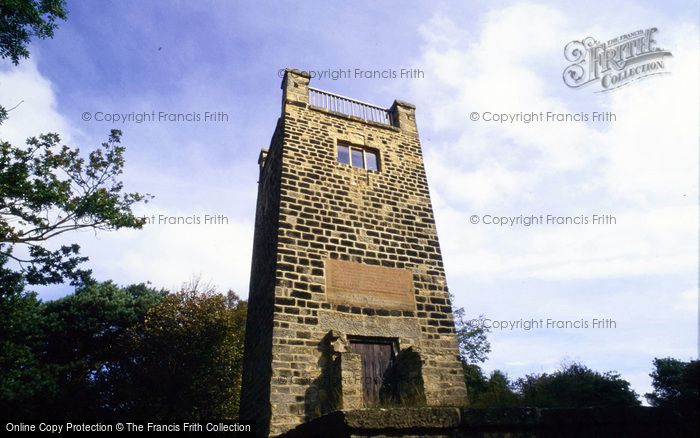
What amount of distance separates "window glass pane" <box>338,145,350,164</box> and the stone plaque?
3.21m

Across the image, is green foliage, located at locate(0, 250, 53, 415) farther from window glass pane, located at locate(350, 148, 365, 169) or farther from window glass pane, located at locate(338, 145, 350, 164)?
window glass pane, located at locate(350, 148, 365, 169)

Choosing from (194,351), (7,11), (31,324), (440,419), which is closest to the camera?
(440,419)

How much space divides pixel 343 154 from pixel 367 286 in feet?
13.2

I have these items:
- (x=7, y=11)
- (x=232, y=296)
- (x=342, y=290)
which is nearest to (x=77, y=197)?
(x=7, y=11)

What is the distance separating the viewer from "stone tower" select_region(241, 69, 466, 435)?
23.8 ft

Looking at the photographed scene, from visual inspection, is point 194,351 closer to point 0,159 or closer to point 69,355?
point 69,355

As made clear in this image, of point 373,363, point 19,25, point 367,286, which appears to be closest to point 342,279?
point 367,286

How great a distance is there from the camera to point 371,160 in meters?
10.9

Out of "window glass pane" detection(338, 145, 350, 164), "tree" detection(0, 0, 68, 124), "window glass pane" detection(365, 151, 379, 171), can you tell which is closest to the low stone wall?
"window glass pane" detection(338, 145, 350, 164)

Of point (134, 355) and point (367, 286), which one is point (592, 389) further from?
point (134, 355)

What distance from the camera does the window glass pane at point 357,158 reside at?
1064cm

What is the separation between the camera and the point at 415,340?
8.34 m

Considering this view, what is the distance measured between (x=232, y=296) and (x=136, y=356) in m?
10.6

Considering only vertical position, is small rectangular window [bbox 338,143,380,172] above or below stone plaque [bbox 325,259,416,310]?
above
